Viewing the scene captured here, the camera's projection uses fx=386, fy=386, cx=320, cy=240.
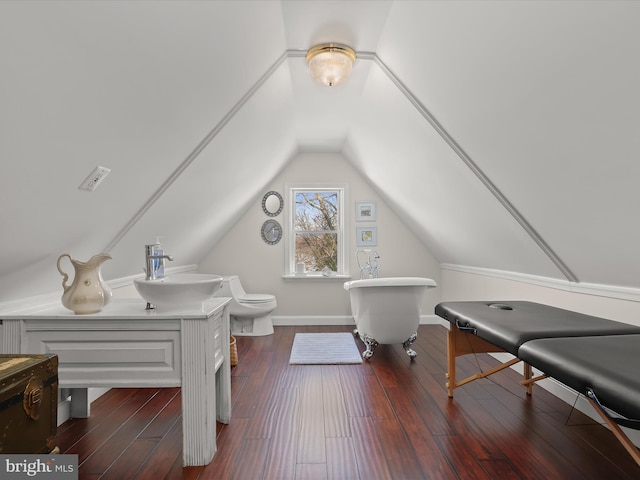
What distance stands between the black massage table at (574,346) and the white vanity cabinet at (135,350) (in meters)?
1.43

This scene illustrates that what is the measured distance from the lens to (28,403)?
4.47ft

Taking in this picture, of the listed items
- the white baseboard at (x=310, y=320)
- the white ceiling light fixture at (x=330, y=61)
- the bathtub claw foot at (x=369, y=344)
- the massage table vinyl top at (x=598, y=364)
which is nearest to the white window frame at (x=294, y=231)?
the white baseboard at (x=310, y=320)

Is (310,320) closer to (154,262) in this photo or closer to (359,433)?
(359,433)

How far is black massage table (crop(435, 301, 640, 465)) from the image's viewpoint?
118cm

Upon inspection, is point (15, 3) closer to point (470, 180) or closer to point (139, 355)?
point (139, 355)

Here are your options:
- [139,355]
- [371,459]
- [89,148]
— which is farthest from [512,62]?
[139,355]

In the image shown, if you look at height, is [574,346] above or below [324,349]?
above

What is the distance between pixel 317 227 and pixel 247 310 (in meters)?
1.54

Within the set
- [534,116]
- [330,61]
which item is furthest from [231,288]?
[534,116]

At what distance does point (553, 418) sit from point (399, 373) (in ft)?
3.67

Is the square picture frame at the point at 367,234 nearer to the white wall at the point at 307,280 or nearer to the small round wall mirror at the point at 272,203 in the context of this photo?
the white wall at the point at 307,280

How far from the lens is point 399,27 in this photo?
7.26 ft

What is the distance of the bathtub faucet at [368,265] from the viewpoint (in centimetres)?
486

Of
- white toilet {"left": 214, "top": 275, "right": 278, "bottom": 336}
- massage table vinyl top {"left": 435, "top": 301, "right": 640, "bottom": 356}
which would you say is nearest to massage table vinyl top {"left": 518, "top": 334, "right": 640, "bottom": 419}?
massage table vinyl top {"left": 435, "top": 301, "right": 640, "bottom": 356}
